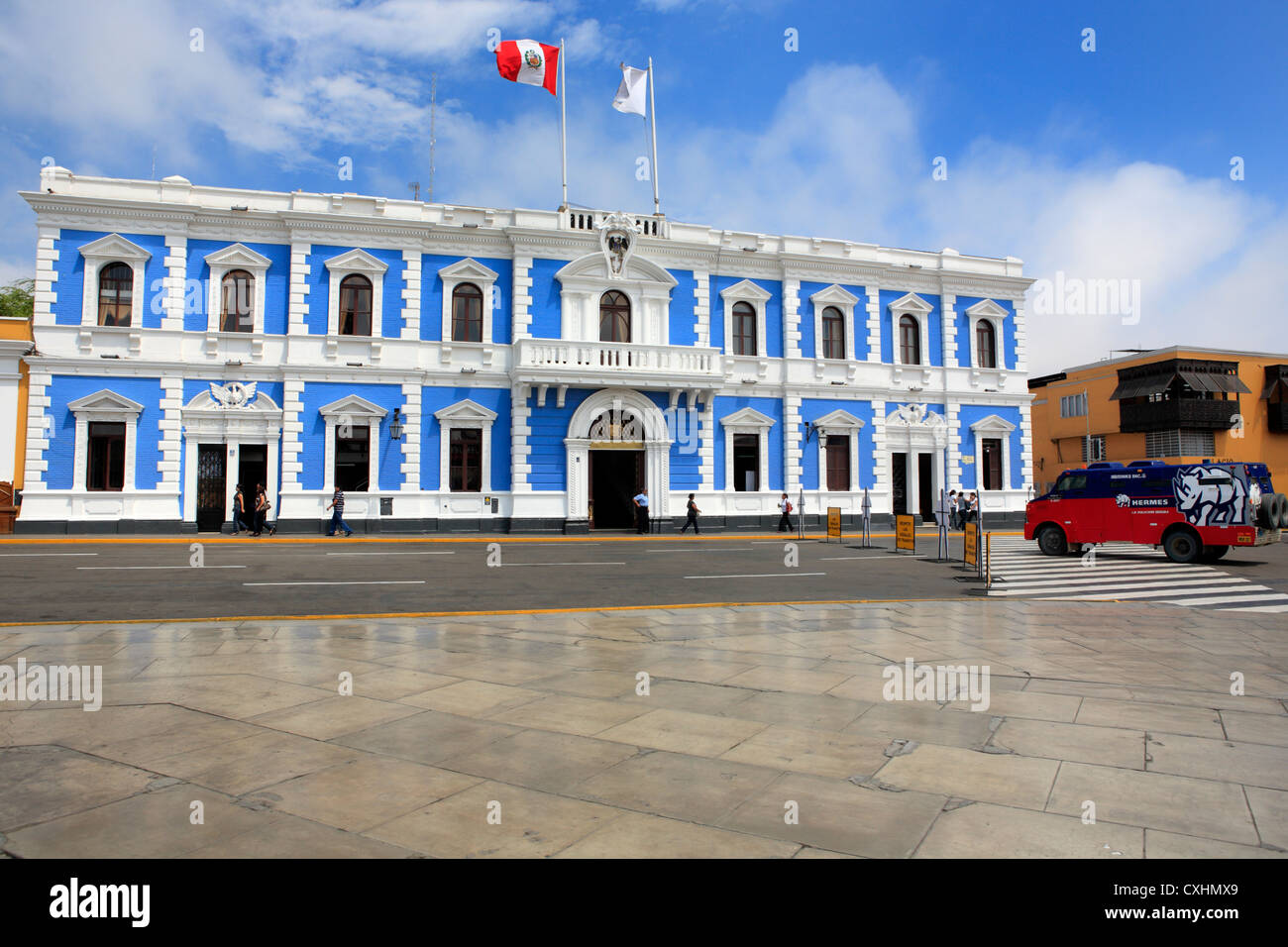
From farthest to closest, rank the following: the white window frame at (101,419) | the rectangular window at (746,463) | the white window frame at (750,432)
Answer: the rectangular window at (746,463), the white window frame at (750,432), the white window frame at (101,419)

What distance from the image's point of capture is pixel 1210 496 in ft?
57.7

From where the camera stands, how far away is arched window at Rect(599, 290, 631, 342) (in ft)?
97.5

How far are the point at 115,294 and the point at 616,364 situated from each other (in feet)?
56.7

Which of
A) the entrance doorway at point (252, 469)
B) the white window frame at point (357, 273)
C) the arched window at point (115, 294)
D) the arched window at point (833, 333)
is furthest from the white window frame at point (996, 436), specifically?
the arched window at point (115, 294)

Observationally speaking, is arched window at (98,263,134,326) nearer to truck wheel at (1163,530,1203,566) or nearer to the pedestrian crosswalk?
the pedestrian crosswalk

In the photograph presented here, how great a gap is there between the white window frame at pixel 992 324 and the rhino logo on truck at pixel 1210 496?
1709 cm

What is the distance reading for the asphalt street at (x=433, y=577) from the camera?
10.7 m

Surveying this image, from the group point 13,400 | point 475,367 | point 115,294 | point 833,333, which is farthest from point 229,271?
point 833,333

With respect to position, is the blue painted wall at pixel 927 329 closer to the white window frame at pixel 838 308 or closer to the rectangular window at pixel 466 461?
the white window frame at pixel 838 308

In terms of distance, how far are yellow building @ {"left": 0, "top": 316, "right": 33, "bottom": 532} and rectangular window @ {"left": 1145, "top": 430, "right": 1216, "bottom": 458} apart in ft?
175

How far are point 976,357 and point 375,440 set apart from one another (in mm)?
26248

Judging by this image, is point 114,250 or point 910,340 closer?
point 114,250

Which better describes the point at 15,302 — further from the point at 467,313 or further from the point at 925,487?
the point at 925,487
